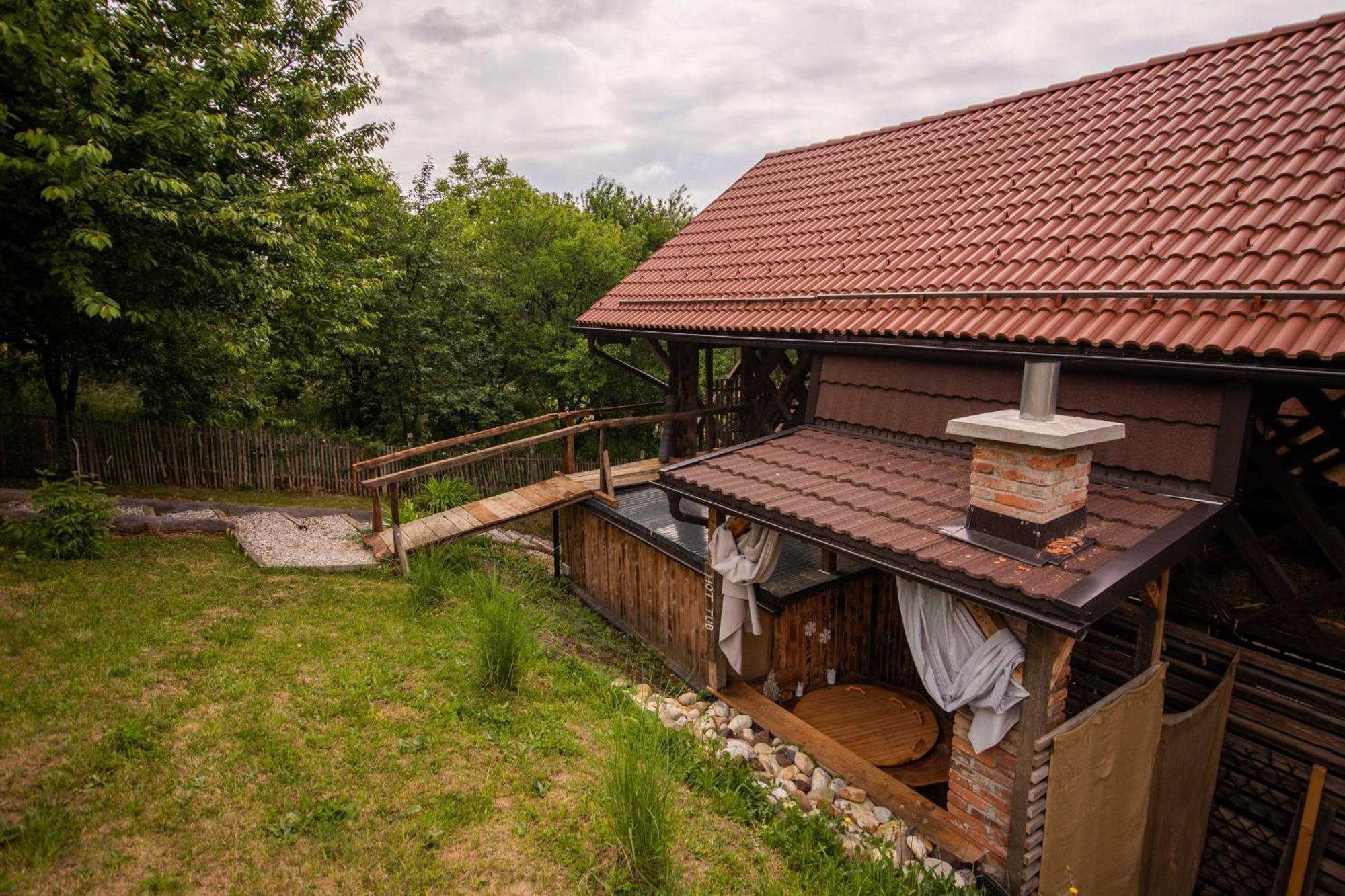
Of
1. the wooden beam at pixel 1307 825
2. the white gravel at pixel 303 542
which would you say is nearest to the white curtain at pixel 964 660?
the wooden beam at pixel 1307 825

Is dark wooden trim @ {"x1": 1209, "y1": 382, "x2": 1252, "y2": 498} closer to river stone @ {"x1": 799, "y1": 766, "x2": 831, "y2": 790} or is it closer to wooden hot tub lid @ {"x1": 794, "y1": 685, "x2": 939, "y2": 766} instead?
wooden hot tub lid @ {"x1": 794, "y1": 685, "x2": 939, "y2": 766}

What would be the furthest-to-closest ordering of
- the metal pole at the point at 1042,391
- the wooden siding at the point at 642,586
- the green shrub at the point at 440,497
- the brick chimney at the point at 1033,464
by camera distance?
the green shrub at the point at 440,497, the wooden siding at the point at 642,586, the metal pole at the point at 1042,391, the brick chimney at the point at 1033,464

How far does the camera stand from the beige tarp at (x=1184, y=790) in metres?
3.97

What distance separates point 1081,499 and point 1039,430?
0.68m

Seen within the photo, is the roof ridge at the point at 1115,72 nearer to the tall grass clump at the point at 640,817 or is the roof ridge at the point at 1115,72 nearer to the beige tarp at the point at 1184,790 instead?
the beige tarp at the point at 1184,790

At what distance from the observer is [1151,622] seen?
4.12 metres

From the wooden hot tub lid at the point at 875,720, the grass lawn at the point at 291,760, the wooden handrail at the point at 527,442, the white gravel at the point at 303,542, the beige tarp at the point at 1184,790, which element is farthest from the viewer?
the white gravel at the point at 303,542

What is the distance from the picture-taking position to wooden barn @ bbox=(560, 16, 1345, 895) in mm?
3682

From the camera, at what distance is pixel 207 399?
12117 mm

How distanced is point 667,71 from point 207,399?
14.6m

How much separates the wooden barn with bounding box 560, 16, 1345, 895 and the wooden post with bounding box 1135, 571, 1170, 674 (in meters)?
0.02

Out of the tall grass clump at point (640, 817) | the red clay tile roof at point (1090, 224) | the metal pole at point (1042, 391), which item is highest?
the red clay tile roof at point (1090, 224)

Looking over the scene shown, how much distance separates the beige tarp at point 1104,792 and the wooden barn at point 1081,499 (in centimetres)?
2

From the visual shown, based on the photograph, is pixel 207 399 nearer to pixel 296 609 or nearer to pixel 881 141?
pixel 296 609
